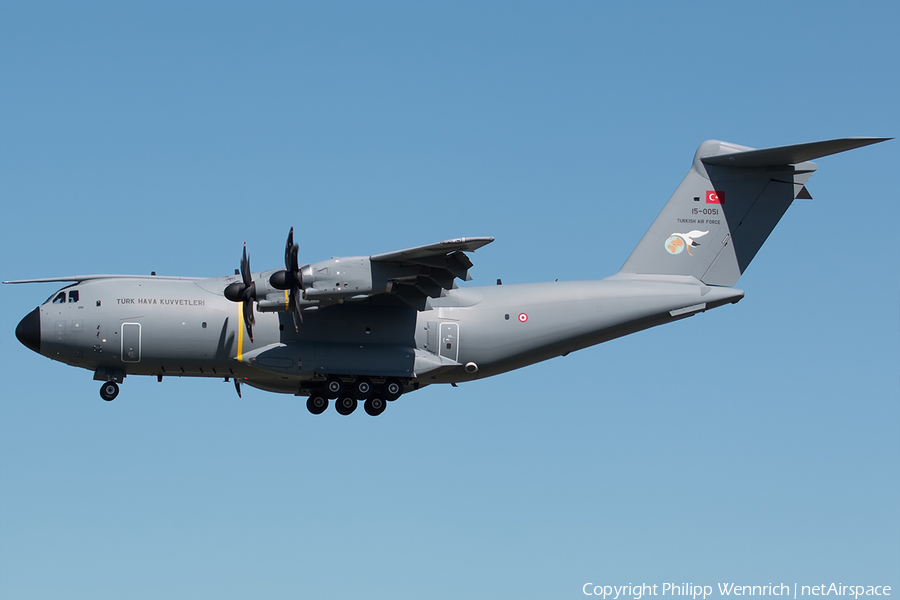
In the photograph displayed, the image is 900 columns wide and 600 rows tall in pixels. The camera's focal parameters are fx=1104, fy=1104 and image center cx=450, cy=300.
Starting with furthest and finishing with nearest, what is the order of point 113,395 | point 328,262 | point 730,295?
point 730,295 < point 113,395 < point 328,262

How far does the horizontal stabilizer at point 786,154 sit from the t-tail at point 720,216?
0.02 meters

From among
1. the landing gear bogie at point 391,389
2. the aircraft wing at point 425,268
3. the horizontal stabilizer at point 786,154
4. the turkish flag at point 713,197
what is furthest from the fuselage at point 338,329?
the horizontal stabilizer at point 786,154

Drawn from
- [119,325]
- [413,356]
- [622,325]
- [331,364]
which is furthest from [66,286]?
[622,325]

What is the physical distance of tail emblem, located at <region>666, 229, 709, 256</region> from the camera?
779 inches

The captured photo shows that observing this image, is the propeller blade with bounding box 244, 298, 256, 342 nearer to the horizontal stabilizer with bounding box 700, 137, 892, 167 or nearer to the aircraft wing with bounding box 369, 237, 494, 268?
the aircraft wing with bounding box 369, 237, 494, 268

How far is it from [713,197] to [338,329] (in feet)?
23.8

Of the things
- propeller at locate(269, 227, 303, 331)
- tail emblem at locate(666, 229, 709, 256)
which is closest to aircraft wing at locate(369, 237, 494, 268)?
propeller at locate(269, 227, 303, 331)

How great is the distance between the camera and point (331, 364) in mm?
18031

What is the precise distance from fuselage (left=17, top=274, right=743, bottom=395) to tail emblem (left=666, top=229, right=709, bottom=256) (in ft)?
2.42

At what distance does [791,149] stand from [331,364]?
8583mm

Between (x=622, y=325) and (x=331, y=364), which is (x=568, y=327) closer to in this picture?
(x=622, y=325)

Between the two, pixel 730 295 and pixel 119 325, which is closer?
pixel 119 325

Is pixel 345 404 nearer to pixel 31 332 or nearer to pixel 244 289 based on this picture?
pixel 244 289

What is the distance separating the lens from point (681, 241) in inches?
781
